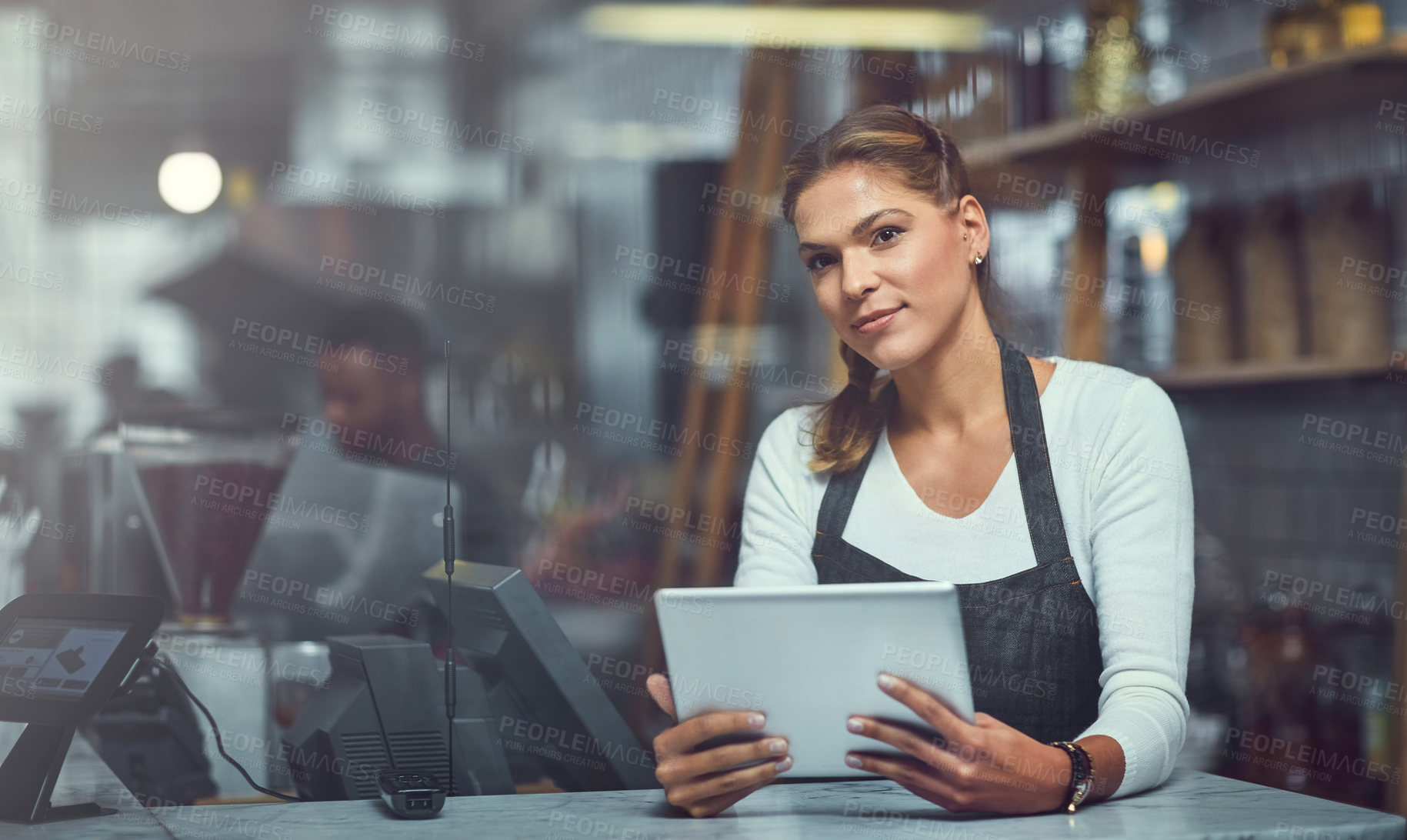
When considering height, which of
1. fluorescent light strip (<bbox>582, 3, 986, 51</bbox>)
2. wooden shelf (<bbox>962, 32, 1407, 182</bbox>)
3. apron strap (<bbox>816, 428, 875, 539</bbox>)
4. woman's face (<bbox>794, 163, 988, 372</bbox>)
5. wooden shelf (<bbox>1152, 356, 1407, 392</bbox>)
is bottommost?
apron strap (<bbox>816, 428, 875, 539</bbox>)

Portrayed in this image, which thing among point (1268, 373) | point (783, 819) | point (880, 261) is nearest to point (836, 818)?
point (783, 819)

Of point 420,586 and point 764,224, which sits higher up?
point 764,224

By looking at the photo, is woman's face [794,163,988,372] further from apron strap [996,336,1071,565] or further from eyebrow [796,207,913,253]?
apron strap [996,336,1071,565]

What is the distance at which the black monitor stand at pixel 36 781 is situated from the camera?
1.10 m

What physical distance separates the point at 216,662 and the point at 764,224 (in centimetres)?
179

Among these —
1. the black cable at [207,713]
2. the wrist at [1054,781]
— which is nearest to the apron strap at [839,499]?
the wrist at [1054,781]

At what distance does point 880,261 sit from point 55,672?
0.91 m

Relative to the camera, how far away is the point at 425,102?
9.48ft

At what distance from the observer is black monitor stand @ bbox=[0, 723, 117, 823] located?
1102mm

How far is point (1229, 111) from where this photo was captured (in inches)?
79.5

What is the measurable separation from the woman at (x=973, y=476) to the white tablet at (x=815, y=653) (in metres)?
0.18

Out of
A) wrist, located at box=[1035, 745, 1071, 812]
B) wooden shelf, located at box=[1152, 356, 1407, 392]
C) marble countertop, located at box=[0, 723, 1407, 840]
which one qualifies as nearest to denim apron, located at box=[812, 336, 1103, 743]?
marble countertop, located at box=[0, 723, 1407, 840]

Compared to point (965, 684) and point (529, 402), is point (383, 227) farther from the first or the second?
point (965, 684)

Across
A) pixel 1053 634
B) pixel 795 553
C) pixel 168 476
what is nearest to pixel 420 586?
pixel 168 476
